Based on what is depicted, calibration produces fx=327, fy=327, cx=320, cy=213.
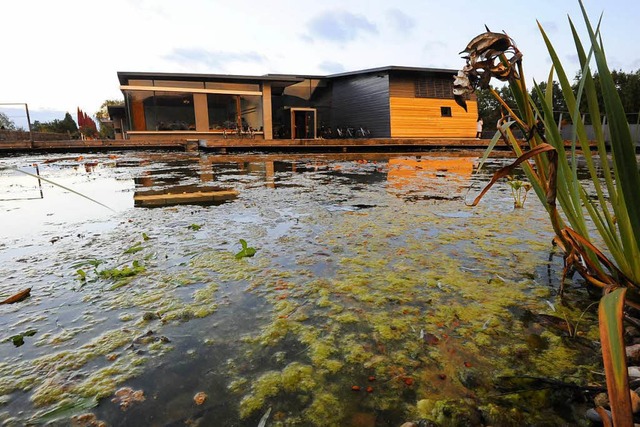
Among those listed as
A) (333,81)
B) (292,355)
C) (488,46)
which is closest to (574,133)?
(488,46)

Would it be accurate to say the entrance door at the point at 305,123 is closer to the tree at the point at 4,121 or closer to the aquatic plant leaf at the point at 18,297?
the tree at the point at 4,121

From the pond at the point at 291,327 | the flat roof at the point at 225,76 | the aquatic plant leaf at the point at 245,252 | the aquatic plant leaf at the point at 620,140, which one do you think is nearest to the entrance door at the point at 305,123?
the flat roof at the point at 225,76

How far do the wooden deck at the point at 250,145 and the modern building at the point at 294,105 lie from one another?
2.31 m

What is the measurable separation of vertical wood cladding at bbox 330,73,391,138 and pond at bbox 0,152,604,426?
1627cm

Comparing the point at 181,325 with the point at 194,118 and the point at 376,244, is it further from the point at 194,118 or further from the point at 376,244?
the point at 194,118

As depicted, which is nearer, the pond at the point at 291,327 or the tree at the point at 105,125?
the pond at the point at 291,327

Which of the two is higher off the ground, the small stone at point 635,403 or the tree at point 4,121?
the tree at point 4,121

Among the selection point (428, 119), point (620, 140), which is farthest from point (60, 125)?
point (620, 140)

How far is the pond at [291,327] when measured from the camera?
843 mm

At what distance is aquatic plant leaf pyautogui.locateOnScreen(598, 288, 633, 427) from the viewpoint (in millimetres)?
531

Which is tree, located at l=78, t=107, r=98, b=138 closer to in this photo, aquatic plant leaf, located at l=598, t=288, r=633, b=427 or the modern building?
the modern building

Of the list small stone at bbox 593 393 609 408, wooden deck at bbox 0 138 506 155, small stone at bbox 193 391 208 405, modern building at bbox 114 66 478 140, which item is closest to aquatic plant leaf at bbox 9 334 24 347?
small stone at bbox 193 391 208 405

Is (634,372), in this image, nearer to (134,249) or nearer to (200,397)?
(200,397)

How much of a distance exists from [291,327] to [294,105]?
20.1 m
